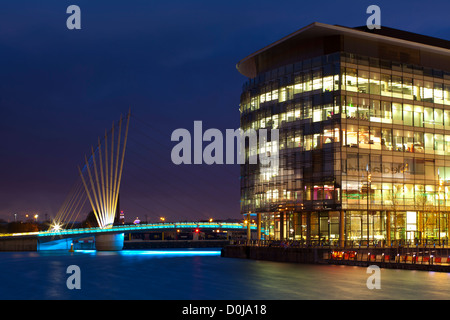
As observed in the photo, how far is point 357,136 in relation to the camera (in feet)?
258

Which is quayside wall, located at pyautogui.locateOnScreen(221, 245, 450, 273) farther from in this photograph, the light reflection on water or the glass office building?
the glass office building

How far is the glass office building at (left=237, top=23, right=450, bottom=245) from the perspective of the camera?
257ft

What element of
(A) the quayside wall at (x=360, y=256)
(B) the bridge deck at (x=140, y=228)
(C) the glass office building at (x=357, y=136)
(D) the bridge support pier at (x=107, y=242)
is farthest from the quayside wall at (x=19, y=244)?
(C) the glass office building at (x=357, y=136)

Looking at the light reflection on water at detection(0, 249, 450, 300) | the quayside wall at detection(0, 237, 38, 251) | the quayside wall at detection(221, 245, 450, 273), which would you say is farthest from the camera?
the quayside wall at detection(0, 237, 38, 251)

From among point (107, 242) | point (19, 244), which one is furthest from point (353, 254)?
point (19, 244)

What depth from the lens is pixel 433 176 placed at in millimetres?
83312

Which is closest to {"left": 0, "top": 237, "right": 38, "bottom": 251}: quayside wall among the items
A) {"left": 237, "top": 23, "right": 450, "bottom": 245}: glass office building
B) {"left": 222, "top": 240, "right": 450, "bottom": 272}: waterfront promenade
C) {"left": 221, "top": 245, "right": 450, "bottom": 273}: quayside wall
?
{"left": 221, "top": 245, "right": 450, "bottom": 273}: quayside wall

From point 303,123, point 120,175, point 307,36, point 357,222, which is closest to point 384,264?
point 357,222

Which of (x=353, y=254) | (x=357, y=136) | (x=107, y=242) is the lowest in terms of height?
(x=107, y=242)

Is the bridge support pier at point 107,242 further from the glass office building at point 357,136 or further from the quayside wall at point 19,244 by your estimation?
the glass office building at point 357,136

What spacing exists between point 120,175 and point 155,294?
8827 centimetres

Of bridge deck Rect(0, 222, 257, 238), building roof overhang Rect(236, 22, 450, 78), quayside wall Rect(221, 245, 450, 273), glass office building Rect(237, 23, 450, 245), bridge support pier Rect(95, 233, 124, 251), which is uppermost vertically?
building roof overhang Rect(236, 22, 450, 78)

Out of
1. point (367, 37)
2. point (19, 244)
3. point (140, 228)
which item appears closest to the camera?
point (367, 37)

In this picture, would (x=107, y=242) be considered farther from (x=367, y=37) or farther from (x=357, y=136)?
(x=367, y=37)
